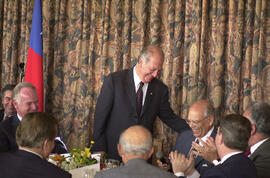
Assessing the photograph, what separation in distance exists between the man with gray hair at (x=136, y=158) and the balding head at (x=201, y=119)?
1161mm

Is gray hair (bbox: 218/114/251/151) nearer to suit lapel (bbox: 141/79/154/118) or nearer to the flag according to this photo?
suit lapel (bbox: 141/79/154/118)

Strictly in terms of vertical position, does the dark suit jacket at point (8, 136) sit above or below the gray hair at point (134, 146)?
below

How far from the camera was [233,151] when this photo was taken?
7.79 ft

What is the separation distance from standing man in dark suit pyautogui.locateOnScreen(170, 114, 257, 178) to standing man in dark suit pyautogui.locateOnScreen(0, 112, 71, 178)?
929mm

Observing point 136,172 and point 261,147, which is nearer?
point 136,172

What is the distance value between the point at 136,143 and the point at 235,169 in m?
0.62

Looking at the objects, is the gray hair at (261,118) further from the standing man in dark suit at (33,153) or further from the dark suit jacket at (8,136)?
the dark suit jacket at (8,136)

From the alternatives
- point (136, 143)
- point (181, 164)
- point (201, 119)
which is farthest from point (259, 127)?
point (136, 143)

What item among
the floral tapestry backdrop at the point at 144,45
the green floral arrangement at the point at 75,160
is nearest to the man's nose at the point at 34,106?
the green floral arrangement at the point at 75,160

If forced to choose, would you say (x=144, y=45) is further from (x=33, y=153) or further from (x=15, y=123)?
(x=33, y=153)

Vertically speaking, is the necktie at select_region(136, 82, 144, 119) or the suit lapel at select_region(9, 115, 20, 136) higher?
the necktie at select_region(136, 82, 144, 119)

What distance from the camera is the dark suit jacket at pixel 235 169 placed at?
2.20 meters

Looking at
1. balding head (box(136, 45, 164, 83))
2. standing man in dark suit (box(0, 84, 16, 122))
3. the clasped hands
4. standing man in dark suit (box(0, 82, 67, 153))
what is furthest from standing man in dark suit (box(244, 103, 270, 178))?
standing man in dark suit (box(0, 84, 16, 122))

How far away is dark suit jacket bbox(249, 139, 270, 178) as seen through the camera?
8.49 ft
